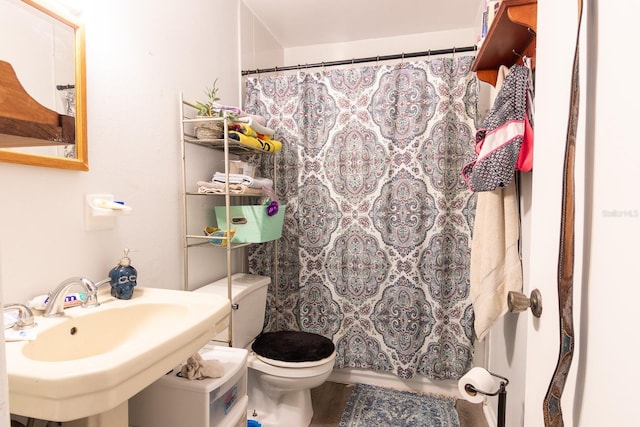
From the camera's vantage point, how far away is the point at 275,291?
217cm

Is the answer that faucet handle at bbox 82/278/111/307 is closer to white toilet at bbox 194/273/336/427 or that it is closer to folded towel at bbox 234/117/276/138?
white toilet at bbox 194/273/336/427

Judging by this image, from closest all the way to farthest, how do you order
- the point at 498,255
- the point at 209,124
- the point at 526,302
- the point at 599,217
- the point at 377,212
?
the point at 599,217 < the point at 526,302 < the point at 498,255 < the point at 209,124 < the point at 377,212

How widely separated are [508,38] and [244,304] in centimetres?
159

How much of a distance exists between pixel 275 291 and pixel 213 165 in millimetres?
870

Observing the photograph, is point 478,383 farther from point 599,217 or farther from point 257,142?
point 257,142

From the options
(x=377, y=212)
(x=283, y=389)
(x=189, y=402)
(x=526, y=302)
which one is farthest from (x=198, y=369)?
(x=377, y=212)

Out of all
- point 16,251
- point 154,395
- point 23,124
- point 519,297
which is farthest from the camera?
point 154,395

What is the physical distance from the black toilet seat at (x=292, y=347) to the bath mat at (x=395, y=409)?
0.43 m

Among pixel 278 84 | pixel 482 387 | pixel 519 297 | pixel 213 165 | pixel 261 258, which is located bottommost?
pixel 482 387

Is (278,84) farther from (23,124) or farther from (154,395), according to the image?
(23,124)

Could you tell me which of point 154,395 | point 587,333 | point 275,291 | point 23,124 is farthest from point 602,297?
Result: point 275,291

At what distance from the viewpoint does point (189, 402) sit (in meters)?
1.04

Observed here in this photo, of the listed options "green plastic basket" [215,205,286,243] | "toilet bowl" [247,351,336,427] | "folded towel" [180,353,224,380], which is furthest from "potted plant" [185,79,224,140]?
"toilet bowl" [247,351,336,427]

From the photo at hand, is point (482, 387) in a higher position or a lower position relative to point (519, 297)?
lower
